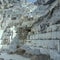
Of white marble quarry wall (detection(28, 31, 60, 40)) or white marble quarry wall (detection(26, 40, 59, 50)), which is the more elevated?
white marble quarry wall (detection(28, 31, 60, 40))

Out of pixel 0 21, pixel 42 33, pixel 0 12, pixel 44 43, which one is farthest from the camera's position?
pixel 0 12

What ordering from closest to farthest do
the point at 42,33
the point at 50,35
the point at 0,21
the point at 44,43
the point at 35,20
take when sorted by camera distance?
the point at 50,35 < the point at 44,43 < the point at 42,33 < the point at 35,20 < the point at 0,21

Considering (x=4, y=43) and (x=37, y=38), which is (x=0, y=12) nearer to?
(x=4, y=43)

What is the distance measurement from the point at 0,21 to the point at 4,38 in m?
5.83

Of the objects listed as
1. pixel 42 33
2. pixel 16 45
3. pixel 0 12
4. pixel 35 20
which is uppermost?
pixel 0 12

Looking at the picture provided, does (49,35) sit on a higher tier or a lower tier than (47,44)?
higher

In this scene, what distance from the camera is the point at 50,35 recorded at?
12055 mm

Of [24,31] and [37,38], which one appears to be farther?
[24,31]

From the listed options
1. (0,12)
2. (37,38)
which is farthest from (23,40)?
(0,12)

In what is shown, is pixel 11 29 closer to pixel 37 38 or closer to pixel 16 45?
pixel 16 45

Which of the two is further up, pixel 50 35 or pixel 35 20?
pixel 35 20

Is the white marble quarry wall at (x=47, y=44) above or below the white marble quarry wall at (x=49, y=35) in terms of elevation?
below

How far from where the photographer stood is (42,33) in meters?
13.9

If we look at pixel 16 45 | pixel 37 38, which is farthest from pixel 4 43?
pixel 37 38
